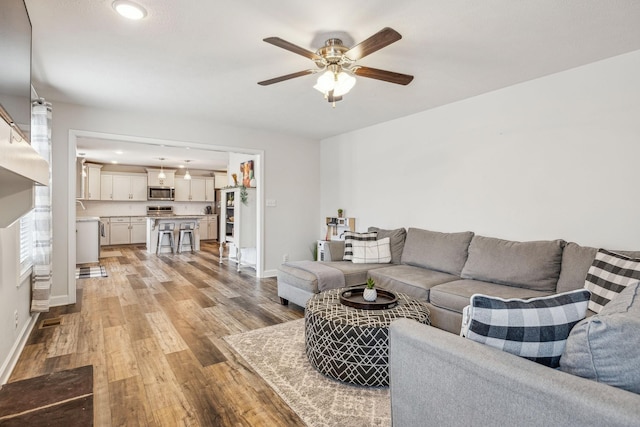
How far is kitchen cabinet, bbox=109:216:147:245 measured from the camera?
907 cm

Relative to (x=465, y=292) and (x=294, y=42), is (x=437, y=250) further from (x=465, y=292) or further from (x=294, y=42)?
(x=294, y=42)

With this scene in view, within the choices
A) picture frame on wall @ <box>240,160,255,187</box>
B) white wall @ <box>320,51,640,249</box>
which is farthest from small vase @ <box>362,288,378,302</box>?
picture frame on wall @ <box>240,160,255,187</box>

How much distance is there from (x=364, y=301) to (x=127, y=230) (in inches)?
349

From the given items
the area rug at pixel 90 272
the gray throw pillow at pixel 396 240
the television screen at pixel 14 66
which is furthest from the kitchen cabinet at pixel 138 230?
the television screen at pixel 14 66

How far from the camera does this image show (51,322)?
10.9 ft

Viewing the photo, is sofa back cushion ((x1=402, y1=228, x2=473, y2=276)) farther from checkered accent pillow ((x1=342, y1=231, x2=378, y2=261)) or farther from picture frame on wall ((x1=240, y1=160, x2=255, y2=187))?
picture frame on wall ((x1=240, y1=160, x2=255, y2=187))

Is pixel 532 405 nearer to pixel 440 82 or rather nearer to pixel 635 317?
pixel 635 317

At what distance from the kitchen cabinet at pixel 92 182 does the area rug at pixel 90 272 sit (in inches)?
141

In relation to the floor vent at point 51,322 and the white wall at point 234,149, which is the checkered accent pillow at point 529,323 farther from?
the white wall at point 234,149

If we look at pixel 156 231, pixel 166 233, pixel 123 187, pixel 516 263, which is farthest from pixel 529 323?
pixel 123 187

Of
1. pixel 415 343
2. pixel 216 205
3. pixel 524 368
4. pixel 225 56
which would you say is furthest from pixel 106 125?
pixel 216 205

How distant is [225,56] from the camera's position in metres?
2.67

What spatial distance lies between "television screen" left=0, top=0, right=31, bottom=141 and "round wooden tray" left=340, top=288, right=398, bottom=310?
2058 mm

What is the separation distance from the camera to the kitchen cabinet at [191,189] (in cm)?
1018
